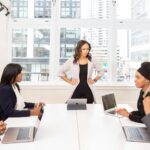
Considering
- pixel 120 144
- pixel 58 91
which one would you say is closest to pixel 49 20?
pixel 58 91

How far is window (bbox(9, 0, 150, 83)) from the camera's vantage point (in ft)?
16.3

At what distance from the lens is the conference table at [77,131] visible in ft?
5.95

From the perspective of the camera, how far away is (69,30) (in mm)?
4992

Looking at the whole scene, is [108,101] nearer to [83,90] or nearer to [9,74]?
[83,90]

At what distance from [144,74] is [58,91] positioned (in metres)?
2.43

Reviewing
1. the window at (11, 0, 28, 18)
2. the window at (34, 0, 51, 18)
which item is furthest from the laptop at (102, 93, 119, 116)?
the window at (11, 0, 28, 18)

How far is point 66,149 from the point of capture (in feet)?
5.75

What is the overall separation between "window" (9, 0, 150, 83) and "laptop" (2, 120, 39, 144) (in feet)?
9.43

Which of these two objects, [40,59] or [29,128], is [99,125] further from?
[40,59]

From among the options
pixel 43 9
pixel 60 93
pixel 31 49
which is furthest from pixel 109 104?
pixel 43 9

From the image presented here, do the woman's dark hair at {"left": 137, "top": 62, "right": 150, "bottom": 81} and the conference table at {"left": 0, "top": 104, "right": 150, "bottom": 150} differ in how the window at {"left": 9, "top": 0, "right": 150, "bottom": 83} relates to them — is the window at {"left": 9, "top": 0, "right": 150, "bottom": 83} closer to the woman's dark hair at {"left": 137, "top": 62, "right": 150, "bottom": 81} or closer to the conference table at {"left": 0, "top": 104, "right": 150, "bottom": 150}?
the conference table at {"left": 0, "top": 104, "right": 150, "bottom": 150}

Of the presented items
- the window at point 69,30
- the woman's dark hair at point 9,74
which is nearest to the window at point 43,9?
the window at point 69,30

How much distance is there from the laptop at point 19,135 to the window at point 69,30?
2874 mm

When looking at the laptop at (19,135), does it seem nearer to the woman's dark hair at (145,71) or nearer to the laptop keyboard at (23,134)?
the laptop keyboard at (23,134)
